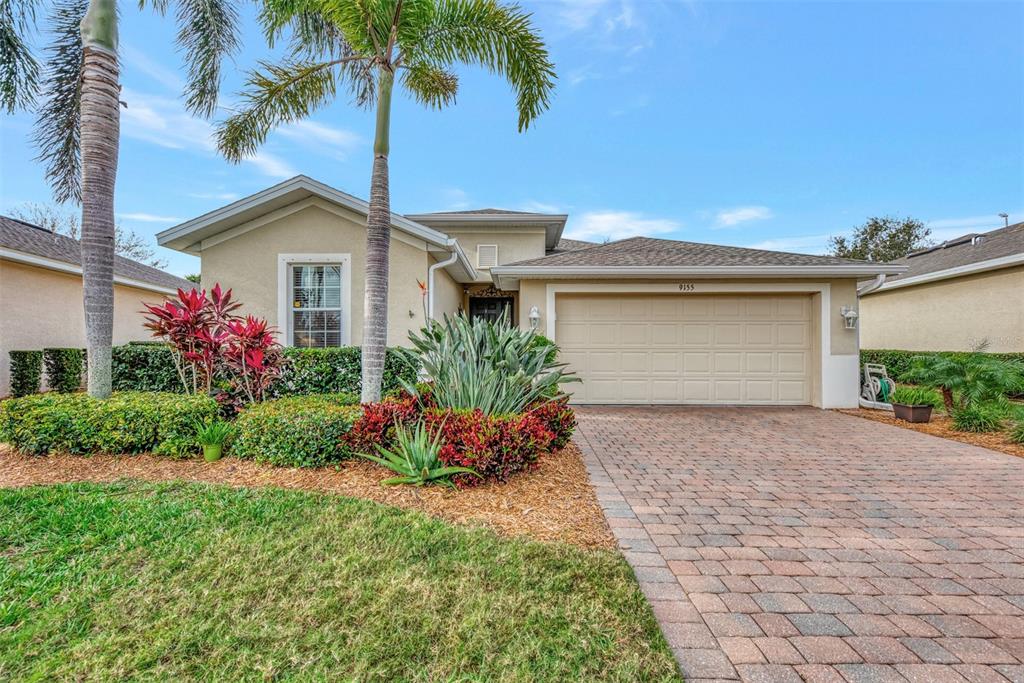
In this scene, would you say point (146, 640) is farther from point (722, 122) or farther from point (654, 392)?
point (722, 122)

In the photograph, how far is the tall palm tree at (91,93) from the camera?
527 cm

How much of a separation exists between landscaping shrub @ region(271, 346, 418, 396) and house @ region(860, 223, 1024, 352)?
12968 millimetres

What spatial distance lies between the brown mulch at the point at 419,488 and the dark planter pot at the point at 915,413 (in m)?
6.77

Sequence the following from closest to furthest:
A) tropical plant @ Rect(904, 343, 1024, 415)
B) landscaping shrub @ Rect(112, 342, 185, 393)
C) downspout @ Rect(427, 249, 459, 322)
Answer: tropical plant @ Rect(904, 343, 1024, 415) < landscaping shrub @ Rect(112, 342, 185, 393) < downspout @ Rect(427, 249, 459, 322)

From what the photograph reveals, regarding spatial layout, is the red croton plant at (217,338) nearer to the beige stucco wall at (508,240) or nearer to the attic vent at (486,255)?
the attic vent at (486,255)

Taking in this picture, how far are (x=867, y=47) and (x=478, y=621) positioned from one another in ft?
46.9

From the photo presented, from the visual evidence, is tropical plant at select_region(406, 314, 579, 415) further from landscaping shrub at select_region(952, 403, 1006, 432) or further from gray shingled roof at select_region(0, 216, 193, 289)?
gray shingled roof at select_region(0, 216, 193, 289)

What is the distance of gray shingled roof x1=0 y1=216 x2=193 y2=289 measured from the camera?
31.4ft

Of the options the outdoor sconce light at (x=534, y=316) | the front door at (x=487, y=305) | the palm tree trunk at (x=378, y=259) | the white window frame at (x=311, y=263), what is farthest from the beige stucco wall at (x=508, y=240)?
the palm tree trunk at (x=378, y=259)

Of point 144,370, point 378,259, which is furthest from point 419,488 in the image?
point 144,370

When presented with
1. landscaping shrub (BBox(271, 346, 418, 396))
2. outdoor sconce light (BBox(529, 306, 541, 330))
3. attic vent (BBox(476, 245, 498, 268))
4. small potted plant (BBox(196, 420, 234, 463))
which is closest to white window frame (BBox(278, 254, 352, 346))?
landscaping shrub (BBox(271, 346, 418, 396))

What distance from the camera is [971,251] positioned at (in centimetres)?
1288

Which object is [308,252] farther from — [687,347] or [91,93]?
[687,347]

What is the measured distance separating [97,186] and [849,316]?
12.7 m
